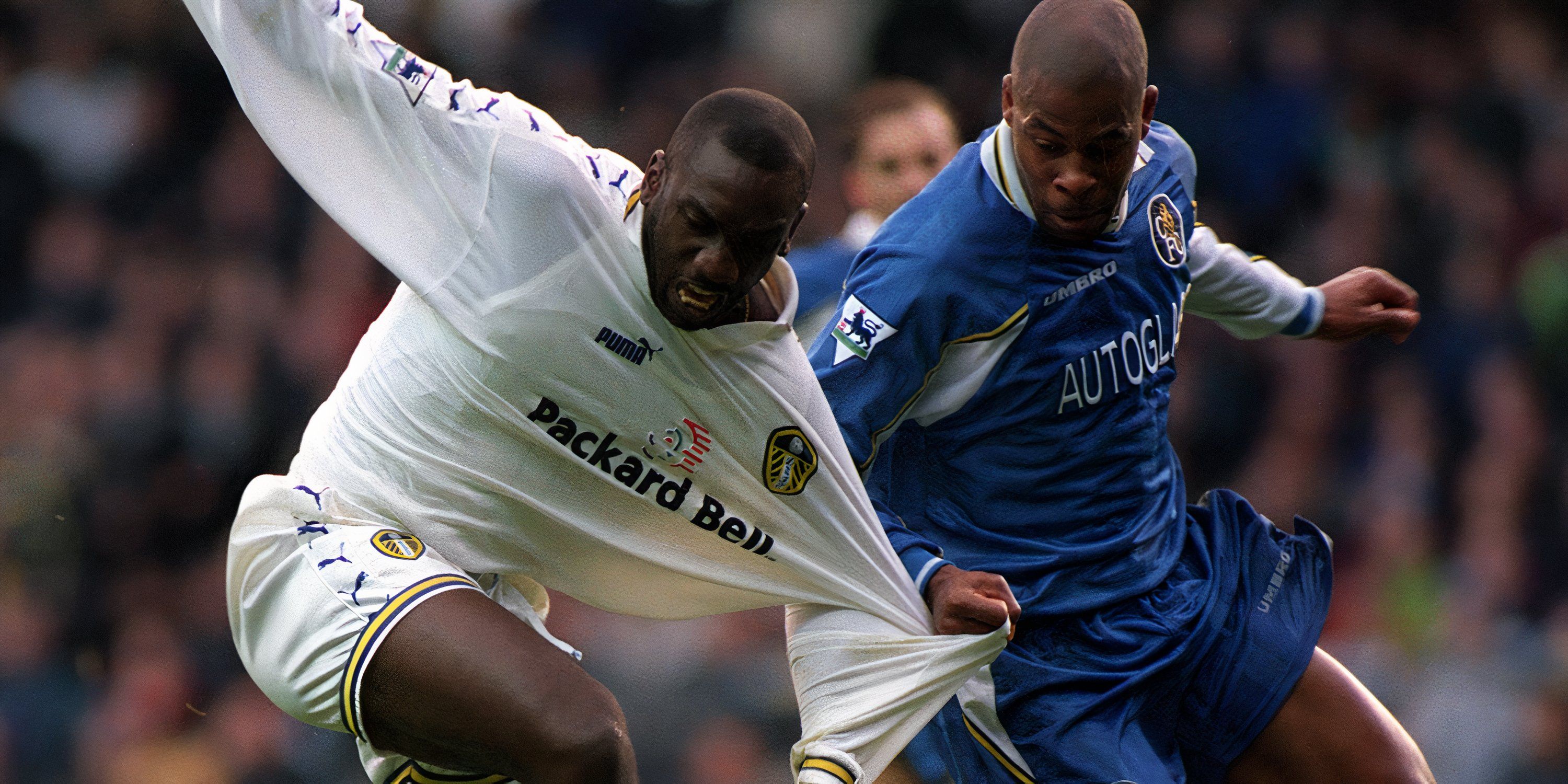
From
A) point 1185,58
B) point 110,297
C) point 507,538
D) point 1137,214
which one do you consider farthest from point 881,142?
point 110,297

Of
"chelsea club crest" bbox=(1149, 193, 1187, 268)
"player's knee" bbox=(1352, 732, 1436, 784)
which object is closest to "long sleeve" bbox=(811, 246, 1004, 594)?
"chelsea club crest" bbox=(1149, 193, 1187, 268)

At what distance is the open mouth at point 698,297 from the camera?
251cm

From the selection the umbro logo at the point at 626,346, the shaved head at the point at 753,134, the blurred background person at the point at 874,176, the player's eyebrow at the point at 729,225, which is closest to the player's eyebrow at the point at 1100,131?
the shaved head at the point at 753,134

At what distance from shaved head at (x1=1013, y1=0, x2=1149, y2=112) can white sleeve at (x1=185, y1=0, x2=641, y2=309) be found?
0.78 metres

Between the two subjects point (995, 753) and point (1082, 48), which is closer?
point (1082, 48)

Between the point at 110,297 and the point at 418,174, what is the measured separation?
4.06m

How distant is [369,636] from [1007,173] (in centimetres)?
141

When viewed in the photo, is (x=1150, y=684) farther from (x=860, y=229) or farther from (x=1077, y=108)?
(x=860, y=229)

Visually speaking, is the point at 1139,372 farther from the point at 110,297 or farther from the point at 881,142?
the point at 110,297

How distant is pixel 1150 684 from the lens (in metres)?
3.03

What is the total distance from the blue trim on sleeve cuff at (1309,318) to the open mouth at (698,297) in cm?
154

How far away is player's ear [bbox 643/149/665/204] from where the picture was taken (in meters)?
2.60

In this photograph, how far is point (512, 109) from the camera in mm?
2658

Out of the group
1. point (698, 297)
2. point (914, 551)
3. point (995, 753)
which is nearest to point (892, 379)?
point (914, 551)
